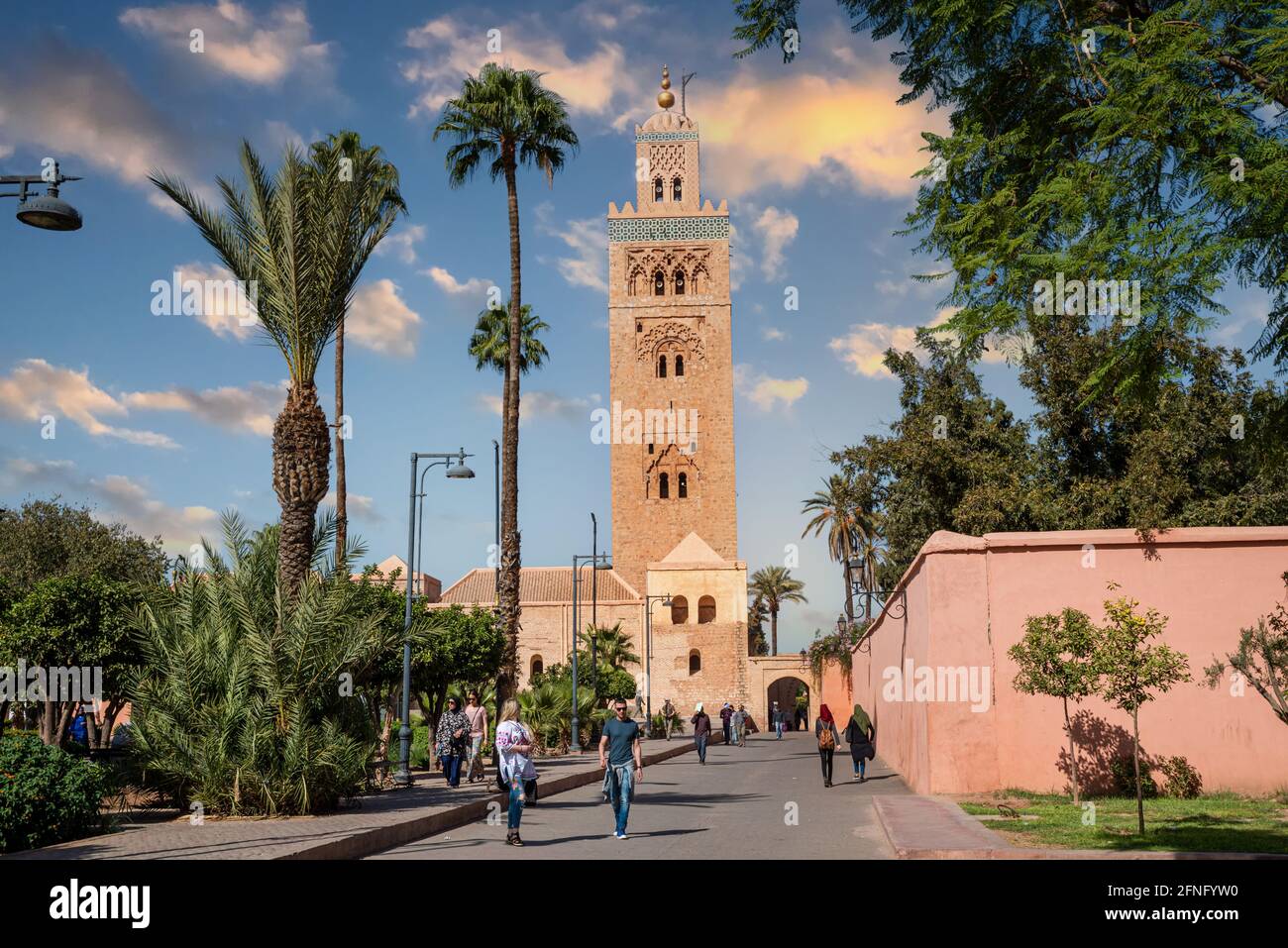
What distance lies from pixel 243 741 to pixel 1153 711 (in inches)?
512

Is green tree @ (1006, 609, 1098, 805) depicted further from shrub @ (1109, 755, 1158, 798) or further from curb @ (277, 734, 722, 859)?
curb @ (277, 734, 722, 859)

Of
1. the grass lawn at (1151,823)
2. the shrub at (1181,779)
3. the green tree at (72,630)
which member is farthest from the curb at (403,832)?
the shrub at (1181,779)

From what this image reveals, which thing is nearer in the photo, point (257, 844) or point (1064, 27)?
point (1064, 27)

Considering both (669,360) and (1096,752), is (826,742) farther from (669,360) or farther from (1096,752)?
(669,360)

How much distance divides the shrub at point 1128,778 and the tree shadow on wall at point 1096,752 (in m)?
0.04

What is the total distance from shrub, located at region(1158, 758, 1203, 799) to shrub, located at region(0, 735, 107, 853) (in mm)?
14458

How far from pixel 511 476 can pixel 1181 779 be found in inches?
528

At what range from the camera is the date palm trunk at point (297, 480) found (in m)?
14.9

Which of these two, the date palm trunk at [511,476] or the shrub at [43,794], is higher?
the date palm trunk at [511,476]

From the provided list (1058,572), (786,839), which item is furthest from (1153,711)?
(786,839)

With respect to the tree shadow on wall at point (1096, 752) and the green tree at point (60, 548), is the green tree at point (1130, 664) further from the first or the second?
the green tree at point (60, 548)
